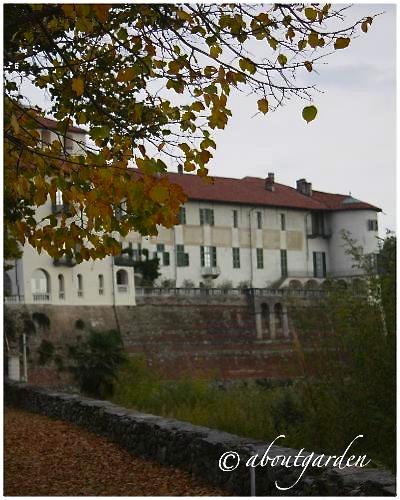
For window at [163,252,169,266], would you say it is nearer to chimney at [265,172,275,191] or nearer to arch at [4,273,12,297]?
chimney at [265,172,275,191]

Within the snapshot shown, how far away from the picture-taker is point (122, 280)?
41.5 m

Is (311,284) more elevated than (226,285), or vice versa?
(226,285)

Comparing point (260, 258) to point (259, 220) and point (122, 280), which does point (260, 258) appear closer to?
point (259, 220)

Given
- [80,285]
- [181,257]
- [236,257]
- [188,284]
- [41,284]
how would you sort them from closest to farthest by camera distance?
1. [41,284]
2. [80,285]
3. [188,284]
4. [181,257]
5. [236,257]

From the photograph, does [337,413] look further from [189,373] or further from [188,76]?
[189,373]

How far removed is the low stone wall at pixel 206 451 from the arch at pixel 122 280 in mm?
27524

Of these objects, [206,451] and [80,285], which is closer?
[206,451]

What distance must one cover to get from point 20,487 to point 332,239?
1994 inches

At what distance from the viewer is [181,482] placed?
24.9 ft

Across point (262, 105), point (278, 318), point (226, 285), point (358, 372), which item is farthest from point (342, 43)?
point (226, 285)

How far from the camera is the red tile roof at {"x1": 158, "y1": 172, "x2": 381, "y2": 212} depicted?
1943 inches

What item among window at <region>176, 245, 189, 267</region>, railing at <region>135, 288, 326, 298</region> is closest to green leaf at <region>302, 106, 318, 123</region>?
railing at <region>135, 288, 326, 298</region>

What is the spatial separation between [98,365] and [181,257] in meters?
21.8

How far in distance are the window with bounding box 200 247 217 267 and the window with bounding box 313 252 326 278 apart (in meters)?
8.77
